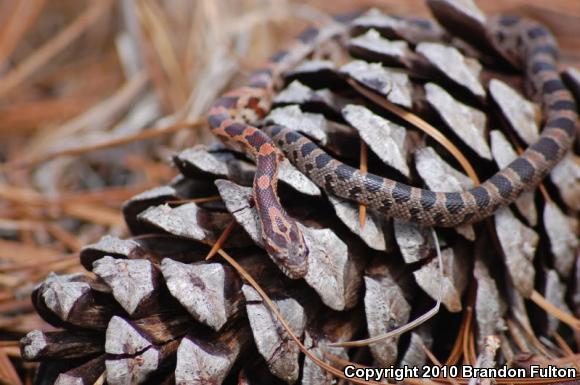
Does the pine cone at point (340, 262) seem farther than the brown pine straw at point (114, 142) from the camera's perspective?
No

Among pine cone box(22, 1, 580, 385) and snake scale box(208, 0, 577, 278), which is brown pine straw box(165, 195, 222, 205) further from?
snake scale box(208, 0, 577, 278)

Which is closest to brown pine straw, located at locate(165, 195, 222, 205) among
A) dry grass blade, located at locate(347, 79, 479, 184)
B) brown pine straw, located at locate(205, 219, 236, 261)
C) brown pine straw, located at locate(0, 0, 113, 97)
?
brown pine straw, located at locate(205, 219, 236, 261)

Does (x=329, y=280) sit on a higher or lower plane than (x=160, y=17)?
lower

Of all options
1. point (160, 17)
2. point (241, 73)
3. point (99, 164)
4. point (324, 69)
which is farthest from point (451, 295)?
point (160, 17)

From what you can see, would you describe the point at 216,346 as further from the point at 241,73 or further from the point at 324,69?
the point at 241,73

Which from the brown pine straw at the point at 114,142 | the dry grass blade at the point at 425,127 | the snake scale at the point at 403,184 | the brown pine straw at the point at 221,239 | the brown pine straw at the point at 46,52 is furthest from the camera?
the brown pine straw at the point at 46,52

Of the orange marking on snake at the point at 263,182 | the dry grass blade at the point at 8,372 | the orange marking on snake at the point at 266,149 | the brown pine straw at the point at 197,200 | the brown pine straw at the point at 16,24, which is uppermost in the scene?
the brown pine straw at the point at 16,24

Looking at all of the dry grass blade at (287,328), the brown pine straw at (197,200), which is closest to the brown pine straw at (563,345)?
the dry grass blade at (287,328)

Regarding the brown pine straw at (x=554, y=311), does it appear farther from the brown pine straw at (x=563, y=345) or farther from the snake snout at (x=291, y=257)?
the snake snout at (x=291, y=257)
